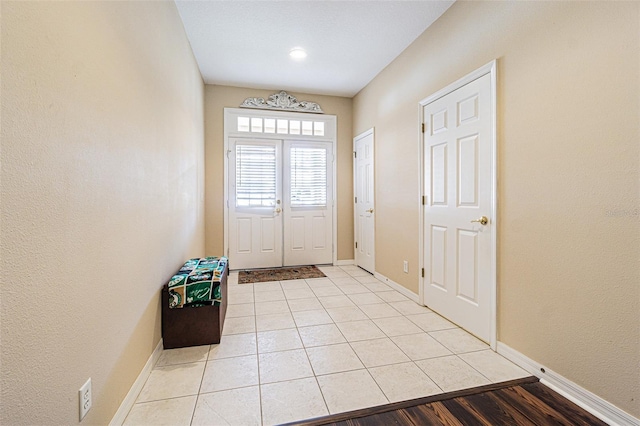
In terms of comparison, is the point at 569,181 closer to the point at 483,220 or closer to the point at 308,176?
the point at 483,220

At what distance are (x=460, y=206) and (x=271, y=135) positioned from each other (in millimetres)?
3029

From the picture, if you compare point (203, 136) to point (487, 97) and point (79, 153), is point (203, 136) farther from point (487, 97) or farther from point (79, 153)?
point (487, 97)

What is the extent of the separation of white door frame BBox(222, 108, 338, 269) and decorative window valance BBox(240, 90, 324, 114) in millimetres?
61

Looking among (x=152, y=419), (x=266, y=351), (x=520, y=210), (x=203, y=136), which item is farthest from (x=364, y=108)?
(x=152, y=419)

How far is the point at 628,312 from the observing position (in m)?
1.33

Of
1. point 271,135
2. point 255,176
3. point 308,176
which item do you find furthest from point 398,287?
point 271,135

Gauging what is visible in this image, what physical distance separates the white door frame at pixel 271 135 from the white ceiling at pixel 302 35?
18.5 inches

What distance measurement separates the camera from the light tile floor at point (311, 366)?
1.50m

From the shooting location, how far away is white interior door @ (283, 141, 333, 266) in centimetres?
457

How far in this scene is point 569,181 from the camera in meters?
1.57

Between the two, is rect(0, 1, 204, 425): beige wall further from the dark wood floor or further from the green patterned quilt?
the dark wood floor

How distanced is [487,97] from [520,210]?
873mm

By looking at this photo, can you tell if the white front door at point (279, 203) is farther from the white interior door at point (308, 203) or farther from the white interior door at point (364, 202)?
the white interior door at point (364, 202)

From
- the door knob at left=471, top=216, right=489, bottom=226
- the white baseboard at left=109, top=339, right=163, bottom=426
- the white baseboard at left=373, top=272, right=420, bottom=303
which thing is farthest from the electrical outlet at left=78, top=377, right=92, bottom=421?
the white baseboard at left=373, top=272, right=420, bottom=303
